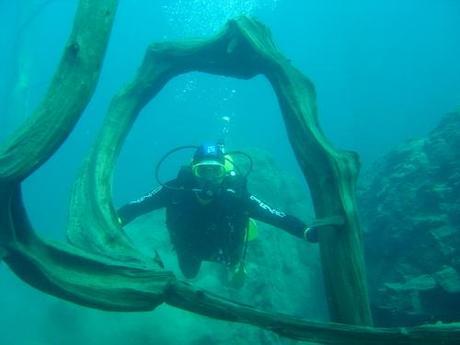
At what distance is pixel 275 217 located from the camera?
5.06m

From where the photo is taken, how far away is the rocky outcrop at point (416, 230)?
21.6 feet

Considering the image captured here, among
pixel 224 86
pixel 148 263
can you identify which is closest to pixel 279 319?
pixel 148 263

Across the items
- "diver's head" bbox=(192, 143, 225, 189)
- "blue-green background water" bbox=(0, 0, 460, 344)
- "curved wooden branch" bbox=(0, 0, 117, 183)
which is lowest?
"curved wooden branch" bbox=(0, 0, 117, 183)

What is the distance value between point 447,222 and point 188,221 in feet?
17.6

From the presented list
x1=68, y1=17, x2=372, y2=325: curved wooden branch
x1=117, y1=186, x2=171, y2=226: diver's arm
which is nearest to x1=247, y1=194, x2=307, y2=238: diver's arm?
x1=68, y1=17, x2=372, y2=325: curved wooden branch

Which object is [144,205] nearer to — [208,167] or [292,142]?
[208,167]

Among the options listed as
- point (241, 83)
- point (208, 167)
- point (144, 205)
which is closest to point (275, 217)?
point (208, 167)

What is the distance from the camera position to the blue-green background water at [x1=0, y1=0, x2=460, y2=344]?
2855 cm

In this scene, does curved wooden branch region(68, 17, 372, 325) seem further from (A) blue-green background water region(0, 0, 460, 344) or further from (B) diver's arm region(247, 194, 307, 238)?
(B) diver's arm region(247, 194, 307, 238)

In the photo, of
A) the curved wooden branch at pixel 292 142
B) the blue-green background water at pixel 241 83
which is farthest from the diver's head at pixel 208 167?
the blue-green background water at pixel 241 83

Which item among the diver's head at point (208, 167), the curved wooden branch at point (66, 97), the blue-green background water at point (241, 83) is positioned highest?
the blue-green background water at point (241, 83)

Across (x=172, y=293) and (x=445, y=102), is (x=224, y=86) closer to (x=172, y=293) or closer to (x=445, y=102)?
(x=445, y=102)

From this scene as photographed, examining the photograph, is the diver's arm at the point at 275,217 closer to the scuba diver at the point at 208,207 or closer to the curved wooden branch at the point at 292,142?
the scuba diver at the point at 208,207

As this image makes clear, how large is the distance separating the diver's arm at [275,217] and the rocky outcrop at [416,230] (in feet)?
9.88
